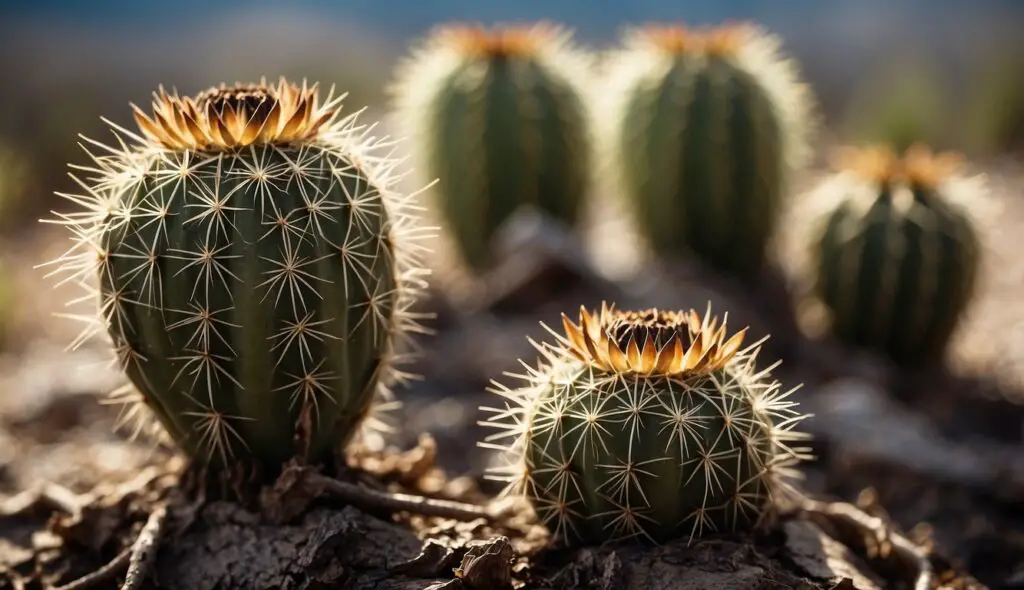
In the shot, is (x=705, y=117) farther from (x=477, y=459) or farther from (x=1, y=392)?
(x=1, y=392)

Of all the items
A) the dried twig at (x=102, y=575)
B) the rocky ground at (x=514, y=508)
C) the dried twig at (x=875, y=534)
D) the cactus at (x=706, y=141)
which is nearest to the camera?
the rocky ground at (x=514, y=508)

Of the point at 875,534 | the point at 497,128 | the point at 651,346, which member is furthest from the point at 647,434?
the point at 497,128

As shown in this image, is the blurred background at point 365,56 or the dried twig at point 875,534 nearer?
the dried twig at point 875,534

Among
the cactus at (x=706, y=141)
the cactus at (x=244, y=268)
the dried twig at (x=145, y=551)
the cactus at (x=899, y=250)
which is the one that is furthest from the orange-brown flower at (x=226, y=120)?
the cactus at (x=899, y=250)

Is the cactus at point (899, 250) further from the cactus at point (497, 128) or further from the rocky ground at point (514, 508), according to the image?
the cactus at point (497, 128)

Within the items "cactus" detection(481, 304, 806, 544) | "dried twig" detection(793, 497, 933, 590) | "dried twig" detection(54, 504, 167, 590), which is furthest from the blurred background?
"dried twig" detection(793, 497, 933, 590)

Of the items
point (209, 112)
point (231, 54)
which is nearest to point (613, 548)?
point (209, 112)
